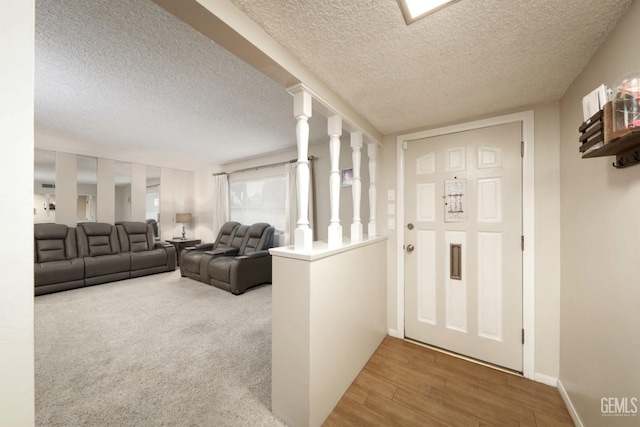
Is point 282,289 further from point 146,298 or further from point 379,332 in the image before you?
point 146,298

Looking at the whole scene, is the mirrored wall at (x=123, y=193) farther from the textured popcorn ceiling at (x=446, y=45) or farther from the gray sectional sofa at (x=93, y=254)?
the textured popcorn ceiling at (x=446, y=45)

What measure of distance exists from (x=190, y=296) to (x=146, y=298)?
61cm

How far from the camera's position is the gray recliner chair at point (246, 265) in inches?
144

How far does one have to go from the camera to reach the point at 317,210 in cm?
400

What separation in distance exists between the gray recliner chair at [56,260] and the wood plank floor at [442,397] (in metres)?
4.72

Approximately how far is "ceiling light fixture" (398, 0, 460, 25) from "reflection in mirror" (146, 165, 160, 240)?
643 centimetres

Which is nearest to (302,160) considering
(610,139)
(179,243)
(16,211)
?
(16,211)

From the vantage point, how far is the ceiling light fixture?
1.00 metres

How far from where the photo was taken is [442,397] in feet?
5.52

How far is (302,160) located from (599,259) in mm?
1756

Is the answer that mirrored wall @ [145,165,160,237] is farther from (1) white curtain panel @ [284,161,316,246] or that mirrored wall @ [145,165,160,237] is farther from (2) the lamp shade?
(1) white curtain panel @ [284,161,316,246]

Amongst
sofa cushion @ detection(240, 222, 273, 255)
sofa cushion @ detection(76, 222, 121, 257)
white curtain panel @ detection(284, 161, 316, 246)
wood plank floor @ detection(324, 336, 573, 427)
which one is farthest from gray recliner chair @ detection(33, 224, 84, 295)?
wood plank floor @ detection(324, 336, 573, 427)

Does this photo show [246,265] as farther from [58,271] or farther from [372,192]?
[58,271]

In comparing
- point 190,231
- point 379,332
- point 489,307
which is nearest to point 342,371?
point 379,332
